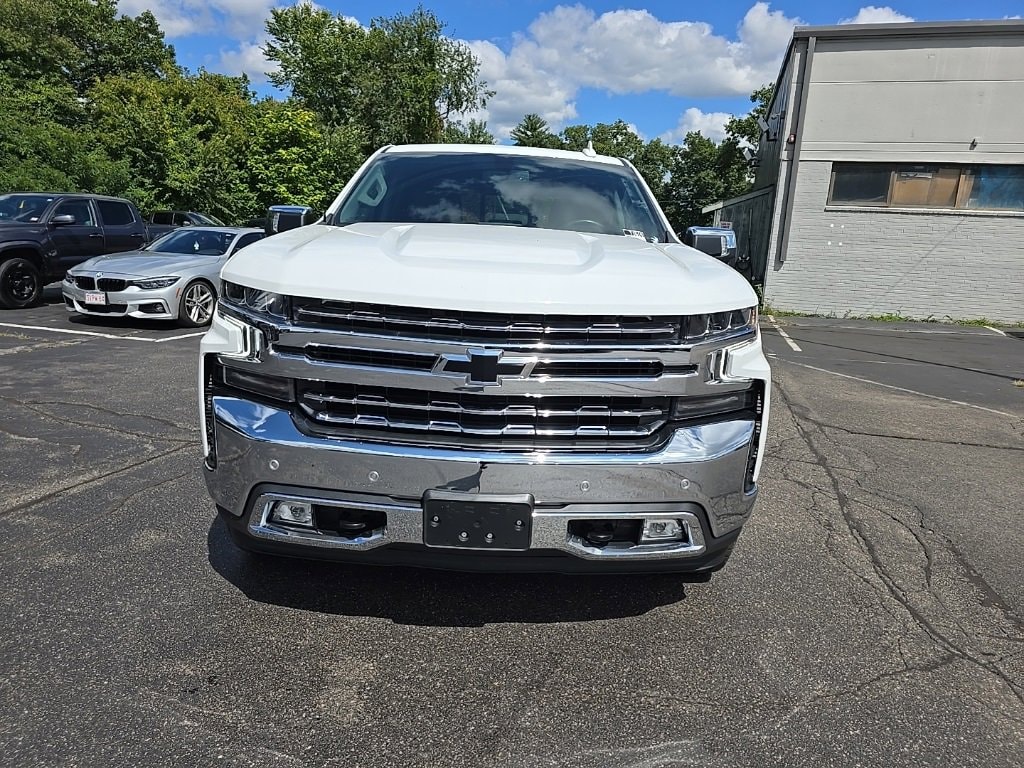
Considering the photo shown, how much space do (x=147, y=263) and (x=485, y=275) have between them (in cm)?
931

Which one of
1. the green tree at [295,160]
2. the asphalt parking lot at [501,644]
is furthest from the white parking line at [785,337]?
the green tree at [295,160]

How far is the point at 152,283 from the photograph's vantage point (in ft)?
31.9

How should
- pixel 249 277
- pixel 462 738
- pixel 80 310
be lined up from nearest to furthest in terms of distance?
1. pixel 462 738
2. pixel 249 277
3. pixel 80 310

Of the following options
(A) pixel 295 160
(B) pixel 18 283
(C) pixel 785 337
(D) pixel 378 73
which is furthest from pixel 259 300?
(D) pixel 378 73

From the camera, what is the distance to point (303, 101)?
103 ft

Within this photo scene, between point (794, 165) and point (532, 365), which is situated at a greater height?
point (794, 165)

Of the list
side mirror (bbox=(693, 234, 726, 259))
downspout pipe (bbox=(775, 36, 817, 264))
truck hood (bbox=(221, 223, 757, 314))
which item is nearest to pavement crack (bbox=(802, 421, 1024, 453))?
side mirror (bbox=(693, 234, 726, 259))

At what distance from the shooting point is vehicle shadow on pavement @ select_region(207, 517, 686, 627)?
2.88 metres

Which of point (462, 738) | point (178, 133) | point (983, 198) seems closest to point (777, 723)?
point (462, 738)

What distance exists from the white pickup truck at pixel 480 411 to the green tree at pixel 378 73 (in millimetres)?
29988

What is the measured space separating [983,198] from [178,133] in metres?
22.8

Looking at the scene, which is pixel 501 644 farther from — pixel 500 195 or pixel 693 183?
pixel 693 183

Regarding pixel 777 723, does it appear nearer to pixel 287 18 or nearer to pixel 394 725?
pixel 394 725

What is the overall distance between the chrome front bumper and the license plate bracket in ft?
0.09
